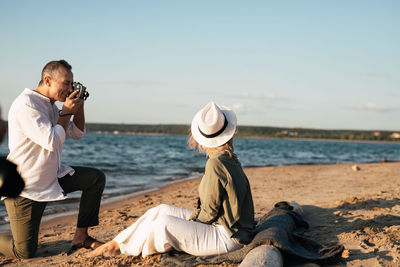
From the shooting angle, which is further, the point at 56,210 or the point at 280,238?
the point at 56,210

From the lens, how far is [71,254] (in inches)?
187

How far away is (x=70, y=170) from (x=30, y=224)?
2.54ft

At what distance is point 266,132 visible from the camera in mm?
150500

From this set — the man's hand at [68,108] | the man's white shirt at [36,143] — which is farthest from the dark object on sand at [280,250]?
the man's hand at [68,108]

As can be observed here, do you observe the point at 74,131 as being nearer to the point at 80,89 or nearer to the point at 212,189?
the point at 80,89

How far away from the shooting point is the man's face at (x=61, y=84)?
4.35 metres

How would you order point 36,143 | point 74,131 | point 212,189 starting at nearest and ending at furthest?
point 212,189 < point 36,143 < point 74,131

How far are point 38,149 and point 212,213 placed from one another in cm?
214

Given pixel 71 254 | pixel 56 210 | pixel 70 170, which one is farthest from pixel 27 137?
pixel 56 210

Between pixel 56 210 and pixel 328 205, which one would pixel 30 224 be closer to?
pixel 56 210

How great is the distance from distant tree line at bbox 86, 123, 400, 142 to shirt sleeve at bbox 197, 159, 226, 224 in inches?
5360

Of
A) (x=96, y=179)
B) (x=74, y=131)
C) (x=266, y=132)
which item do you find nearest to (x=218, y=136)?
(x=96, y=179)

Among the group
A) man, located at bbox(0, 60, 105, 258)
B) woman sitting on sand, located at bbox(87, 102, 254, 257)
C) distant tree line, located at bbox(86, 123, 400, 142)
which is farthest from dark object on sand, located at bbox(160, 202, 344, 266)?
distant tree line, located at bbox(86, 123, 400, 142)

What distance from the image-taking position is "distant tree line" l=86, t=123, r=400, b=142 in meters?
145
